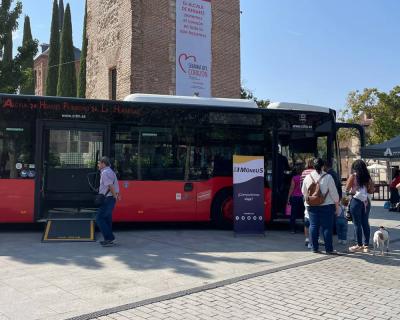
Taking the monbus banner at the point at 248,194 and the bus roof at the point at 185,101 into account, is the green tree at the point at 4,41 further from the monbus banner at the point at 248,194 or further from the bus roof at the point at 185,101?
the monbus banner at the point at 248,194

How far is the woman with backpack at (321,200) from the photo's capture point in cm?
837

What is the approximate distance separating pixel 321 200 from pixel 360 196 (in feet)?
3.06

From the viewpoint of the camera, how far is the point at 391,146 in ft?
59.6

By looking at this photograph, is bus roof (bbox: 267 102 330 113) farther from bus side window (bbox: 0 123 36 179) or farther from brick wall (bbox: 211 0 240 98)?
brick wall (bbox: 211 0 240 98)

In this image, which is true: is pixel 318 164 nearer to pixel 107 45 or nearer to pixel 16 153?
pixel 16 153

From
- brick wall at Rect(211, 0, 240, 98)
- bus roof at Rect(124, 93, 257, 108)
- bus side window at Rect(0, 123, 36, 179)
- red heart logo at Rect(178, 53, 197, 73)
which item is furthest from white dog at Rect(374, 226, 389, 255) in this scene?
brick wall at Rect(211, 0, 240, 98)

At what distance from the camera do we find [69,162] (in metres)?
10.4

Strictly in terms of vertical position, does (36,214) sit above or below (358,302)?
above

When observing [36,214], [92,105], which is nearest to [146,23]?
[92,105]

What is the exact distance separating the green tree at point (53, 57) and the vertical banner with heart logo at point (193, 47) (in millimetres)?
31285

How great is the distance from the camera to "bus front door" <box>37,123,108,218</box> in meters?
10.3

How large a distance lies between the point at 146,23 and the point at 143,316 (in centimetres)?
1714

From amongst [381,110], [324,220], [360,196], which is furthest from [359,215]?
[381,110]

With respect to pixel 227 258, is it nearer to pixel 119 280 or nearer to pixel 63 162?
pixel 119 280
